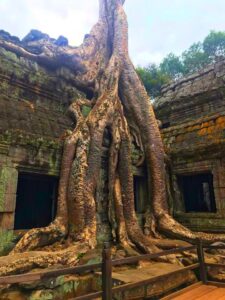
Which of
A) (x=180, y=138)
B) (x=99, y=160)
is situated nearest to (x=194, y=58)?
(x=180, y=138)

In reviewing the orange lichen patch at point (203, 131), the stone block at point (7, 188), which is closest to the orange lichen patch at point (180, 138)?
the orange lichen patch at point (203, 131)

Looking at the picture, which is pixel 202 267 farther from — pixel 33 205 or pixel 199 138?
pixel 33 205

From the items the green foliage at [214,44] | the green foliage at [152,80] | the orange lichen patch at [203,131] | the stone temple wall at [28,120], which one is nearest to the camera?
the stone temple wall at [28,120]

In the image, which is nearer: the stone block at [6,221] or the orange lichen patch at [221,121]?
the stone block at [6,221]

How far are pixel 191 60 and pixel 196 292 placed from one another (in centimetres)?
1843

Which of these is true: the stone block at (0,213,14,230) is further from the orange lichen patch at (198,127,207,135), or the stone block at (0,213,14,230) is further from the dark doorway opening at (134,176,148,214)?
the orange lichen patch at (198,127,207,135)

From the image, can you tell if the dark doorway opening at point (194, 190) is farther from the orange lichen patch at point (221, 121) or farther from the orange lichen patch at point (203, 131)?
the orange lichen patch at point (221, 121)

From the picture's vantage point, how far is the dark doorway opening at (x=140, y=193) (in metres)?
6.77

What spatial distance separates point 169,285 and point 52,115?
14.7 feet

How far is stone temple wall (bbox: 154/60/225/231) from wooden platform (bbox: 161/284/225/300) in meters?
2.59

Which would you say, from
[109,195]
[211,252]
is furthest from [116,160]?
[211,252]

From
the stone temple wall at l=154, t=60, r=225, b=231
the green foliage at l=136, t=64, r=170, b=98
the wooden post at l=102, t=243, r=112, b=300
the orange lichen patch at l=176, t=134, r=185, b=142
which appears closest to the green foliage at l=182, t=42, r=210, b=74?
the green foliage at l=136, t=64, r=170, b=98

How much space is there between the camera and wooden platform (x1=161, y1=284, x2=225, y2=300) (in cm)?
341

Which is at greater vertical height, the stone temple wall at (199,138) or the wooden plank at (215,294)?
the stone temple wall at (199,138)
